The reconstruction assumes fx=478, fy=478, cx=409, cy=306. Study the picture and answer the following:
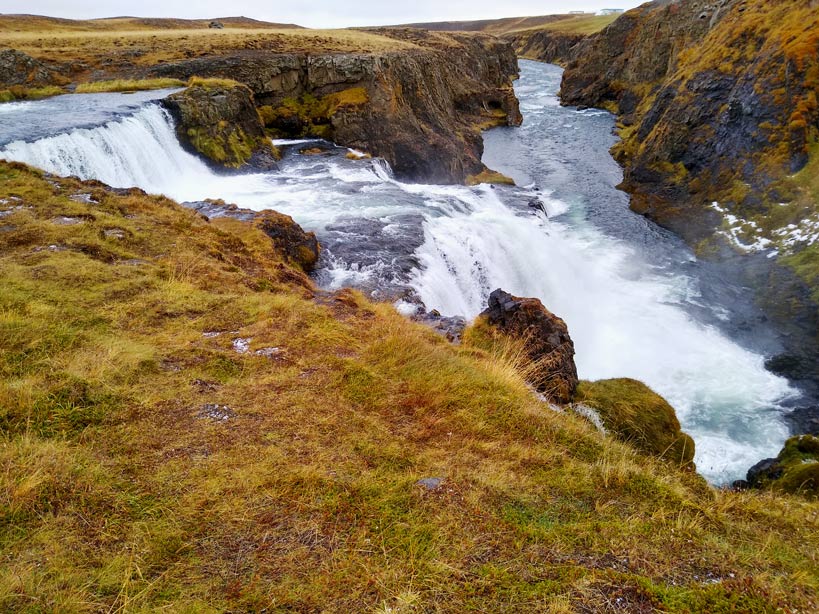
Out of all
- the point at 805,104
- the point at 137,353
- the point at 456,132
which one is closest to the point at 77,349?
the point at 137,353

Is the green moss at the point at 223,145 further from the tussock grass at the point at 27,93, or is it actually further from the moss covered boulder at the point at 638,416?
the moss covered boulder at the point at 638,416

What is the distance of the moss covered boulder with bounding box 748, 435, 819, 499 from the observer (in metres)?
9.00

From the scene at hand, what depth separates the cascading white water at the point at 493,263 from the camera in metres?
→ 14.5

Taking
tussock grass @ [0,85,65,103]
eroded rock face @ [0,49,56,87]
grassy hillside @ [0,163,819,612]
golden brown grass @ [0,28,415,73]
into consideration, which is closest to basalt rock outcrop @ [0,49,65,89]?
eroded rock face @ [0,49,56,87]

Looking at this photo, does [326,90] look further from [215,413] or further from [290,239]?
[215,413]

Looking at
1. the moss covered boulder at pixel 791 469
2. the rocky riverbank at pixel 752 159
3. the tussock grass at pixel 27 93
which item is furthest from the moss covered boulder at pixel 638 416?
the tussock grass at pixel 27 93

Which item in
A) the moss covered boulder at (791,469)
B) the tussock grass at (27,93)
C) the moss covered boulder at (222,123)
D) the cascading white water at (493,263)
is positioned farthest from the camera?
the moss covered boulder at (222,123)

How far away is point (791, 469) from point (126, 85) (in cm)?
3501

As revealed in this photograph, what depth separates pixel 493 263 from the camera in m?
18.2

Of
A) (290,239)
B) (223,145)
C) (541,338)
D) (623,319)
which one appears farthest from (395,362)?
(223,145)

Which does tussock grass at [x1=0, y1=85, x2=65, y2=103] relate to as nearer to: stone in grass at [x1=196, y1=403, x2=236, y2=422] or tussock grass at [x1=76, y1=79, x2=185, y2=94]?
tussock grass at [x1=76, y1=79, x2=185, y2=94]

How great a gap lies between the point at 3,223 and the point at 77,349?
585 centimetres

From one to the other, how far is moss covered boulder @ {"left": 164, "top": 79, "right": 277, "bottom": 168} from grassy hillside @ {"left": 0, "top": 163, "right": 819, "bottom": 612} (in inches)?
763

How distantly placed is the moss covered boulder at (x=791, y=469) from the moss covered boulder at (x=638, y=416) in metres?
1.79
